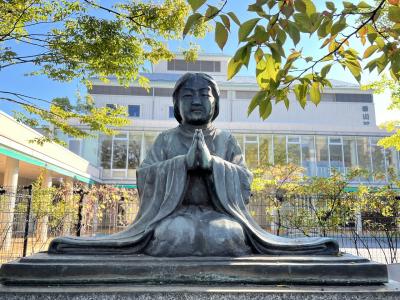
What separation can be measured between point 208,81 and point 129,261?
202 centimetres

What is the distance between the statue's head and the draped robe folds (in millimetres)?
176

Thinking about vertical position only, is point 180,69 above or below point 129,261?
above

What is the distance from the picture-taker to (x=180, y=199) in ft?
Answer: 10.6

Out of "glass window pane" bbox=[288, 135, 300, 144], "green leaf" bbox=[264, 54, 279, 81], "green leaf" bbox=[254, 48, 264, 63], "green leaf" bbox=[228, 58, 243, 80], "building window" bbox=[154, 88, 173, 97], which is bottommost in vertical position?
"green leaf" bbox=[228, 58, 243, 80]

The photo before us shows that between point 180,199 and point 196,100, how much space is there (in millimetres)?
1096

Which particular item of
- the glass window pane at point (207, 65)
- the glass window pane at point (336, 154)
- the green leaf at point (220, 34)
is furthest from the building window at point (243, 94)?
the green leaf at point (220, 34)

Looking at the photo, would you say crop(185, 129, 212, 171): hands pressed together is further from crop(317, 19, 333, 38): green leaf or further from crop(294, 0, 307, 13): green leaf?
crop(294, 0, 307, 13): green leaf

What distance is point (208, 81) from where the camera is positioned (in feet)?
12.5

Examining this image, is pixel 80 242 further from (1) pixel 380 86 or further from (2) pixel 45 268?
(1) pixel 380 86

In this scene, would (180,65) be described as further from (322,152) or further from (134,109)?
(322,152)

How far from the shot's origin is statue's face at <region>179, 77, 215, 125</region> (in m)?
3.75

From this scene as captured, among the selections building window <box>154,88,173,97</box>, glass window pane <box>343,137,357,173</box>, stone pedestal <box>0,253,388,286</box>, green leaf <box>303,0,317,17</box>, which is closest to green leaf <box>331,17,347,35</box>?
green leaf <box>303,0,317,17</box>

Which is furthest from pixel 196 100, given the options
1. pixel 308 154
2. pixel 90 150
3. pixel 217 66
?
pixel 217 66

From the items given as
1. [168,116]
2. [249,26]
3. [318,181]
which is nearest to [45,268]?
[249,26]
